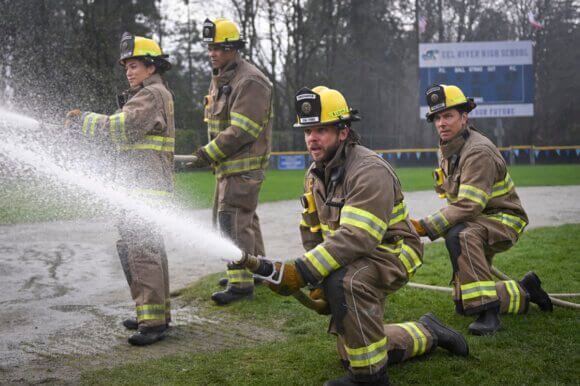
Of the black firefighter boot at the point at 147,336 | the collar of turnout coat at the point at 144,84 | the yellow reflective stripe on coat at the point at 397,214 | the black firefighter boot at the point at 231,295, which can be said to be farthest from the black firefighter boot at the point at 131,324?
the yellow reflective stripe on coat at the point at 397,214

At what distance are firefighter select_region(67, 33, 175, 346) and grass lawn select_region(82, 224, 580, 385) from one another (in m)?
0.45

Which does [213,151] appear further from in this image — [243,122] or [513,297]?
[513,297]

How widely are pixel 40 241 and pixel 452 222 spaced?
18.9ft

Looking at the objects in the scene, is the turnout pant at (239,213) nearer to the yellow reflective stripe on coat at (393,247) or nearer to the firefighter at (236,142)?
the firefighter at (236,142)

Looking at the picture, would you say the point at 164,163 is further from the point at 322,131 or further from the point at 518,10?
the point at 518,10

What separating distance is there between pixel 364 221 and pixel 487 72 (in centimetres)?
2521

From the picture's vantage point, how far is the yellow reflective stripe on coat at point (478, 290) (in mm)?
4668

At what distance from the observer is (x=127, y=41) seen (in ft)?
16.0

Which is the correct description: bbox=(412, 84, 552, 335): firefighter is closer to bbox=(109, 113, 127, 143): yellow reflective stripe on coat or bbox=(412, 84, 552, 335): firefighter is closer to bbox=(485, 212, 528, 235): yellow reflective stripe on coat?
bbox=(485, 212, 528, 235): yellow reflective stripe on coat

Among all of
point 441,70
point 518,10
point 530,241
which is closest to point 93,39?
point 441,70

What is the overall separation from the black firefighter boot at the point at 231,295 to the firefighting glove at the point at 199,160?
1071 millimetres

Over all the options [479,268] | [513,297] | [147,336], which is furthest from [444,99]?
[147,336]

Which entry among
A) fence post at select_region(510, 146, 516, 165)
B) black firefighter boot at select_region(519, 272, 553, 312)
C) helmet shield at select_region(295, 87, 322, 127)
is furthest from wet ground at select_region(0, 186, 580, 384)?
fence post at select_region(510, 146, 516, 165)

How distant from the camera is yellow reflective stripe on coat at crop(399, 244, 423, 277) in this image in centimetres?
385
